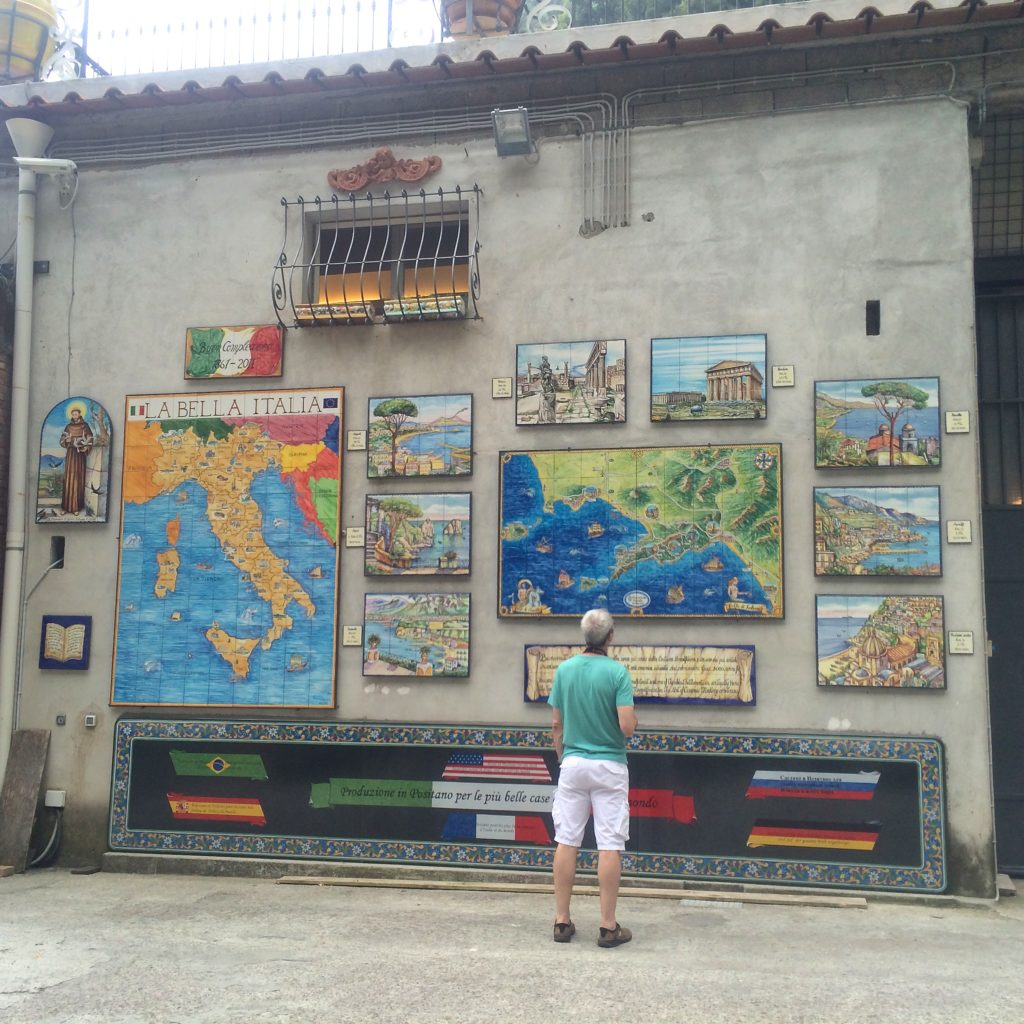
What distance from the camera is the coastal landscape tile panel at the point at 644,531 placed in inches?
336

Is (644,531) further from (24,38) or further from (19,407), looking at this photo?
(24,38)

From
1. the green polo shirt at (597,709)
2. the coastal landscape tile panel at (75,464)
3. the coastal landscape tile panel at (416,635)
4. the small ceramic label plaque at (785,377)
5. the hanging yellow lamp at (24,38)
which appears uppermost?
the hanging yellow lamp at (24,38)

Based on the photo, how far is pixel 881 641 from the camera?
8258 millimetres

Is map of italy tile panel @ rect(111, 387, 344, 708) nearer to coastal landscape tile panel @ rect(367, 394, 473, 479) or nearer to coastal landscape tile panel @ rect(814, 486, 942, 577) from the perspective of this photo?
coastal landscape tile panel @ rect(367, 394, 473, 479)

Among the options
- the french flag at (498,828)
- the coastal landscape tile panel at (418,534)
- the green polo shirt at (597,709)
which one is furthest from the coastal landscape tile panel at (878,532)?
the french flag at (498,828)

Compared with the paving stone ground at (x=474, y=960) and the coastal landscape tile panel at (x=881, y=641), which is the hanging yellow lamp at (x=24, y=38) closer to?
the paving stone ground at (x=474, y=960)

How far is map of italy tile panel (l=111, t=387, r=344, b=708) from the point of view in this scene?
9.27m

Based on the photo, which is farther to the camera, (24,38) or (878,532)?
(24,38)

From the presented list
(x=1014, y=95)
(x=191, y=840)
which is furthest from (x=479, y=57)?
(x=191, y=840)

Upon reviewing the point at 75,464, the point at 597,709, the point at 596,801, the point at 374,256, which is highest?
the point at 374,256

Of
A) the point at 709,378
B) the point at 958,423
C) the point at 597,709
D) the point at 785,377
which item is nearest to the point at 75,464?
the point at 709,378

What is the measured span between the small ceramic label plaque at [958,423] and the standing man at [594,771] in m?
3.19

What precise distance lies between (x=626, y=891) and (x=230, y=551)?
3.99m

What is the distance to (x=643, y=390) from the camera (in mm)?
8898
